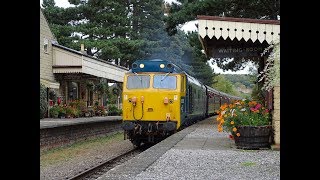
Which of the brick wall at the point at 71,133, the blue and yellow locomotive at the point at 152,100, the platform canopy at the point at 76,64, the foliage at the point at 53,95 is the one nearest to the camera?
the blue and yellow locomotive at the point at 152,100

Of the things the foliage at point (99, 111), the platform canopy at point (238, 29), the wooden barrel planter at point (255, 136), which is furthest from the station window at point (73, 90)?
the wooden barrel planter at point (255, 136)

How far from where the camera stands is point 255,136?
951cm

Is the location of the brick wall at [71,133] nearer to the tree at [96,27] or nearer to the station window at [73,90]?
the station window at [73,90]

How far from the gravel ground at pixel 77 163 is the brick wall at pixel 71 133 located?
1192mm

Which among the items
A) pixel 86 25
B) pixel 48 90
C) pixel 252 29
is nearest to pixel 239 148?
pixel 252 29

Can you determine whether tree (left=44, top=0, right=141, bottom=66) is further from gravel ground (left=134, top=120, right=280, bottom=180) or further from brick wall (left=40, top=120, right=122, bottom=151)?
gravel ground (left=134, top=120, right=280, bottom=180)

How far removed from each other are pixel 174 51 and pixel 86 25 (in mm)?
10017

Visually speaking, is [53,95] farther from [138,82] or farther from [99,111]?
[138,82]

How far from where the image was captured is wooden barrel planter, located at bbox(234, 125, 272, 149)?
30.9ft


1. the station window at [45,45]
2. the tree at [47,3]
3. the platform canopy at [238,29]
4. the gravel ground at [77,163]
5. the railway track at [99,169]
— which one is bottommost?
the gravel ground at [77,163]

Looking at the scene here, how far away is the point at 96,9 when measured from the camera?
40.1 m

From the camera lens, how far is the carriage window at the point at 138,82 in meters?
14.3
